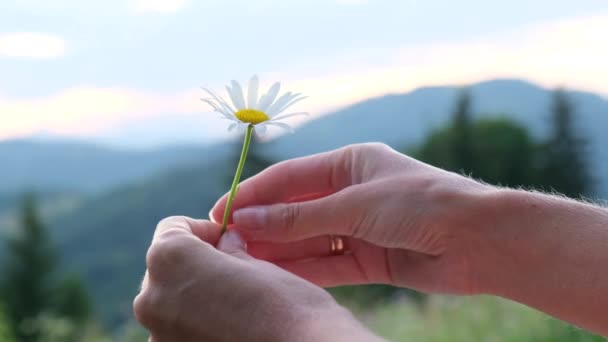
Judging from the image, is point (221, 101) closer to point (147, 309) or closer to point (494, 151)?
point (147, 309)

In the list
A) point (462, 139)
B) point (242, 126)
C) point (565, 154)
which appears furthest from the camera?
point (462, 139)

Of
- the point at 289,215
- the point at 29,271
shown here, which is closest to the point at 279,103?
the point at 289,215

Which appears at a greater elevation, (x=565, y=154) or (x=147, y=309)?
(x=147, y=309)

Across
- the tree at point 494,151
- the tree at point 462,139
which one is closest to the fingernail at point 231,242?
the tree at point 494,151

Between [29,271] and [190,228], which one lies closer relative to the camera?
[190,228]

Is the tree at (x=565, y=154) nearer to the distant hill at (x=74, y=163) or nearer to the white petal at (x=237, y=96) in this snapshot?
the distant hill at (x=74, y=163)

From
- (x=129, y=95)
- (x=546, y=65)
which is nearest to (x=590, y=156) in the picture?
(x=546, y=65)
